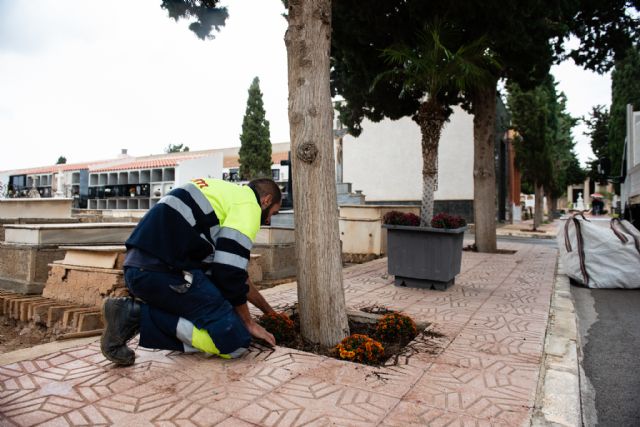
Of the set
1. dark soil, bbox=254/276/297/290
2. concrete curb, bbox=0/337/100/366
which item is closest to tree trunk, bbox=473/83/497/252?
dark soil, bbox=254/276/297/290

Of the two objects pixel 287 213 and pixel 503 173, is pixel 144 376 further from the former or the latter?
pixel 503 173

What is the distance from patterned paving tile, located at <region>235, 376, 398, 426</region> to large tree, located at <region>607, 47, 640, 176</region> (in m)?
27.2

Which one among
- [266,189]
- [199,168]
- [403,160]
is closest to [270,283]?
[266,189]

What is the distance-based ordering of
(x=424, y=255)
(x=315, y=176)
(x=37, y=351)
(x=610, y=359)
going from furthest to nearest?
1. (x=424, y=255)
2. (x=610, y=359)
3. (x=315, y=176)
4. (x=37, y=351)

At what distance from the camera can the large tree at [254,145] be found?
119 feet

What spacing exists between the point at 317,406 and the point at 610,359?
283cm

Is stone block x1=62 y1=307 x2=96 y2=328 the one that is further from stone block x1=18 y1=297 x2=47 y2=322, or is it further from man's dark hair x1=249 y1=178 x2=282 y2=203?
man's dark hair x1=249 y1=178 x2=282 y2=203

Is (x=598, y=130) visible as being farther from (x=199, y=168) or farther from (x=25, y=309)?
(x=25, y=309)

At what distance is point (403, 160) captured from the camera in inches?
861

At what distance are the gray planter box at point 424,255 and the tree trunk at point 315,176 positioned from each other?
2.87 metres

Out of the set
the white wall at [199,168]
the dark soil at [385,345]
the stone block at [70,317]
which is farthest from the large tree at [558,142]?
the white wall at [199,168]

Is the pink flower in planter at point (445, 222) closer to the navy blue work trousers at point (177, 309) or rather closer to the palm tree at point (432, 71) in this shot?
the palm tree at point (432, 71)

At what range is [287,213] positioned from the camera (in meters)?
11.4

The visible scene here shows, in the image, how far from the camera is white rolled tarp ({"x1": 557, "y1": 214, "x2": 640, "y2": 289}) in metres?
6.94
